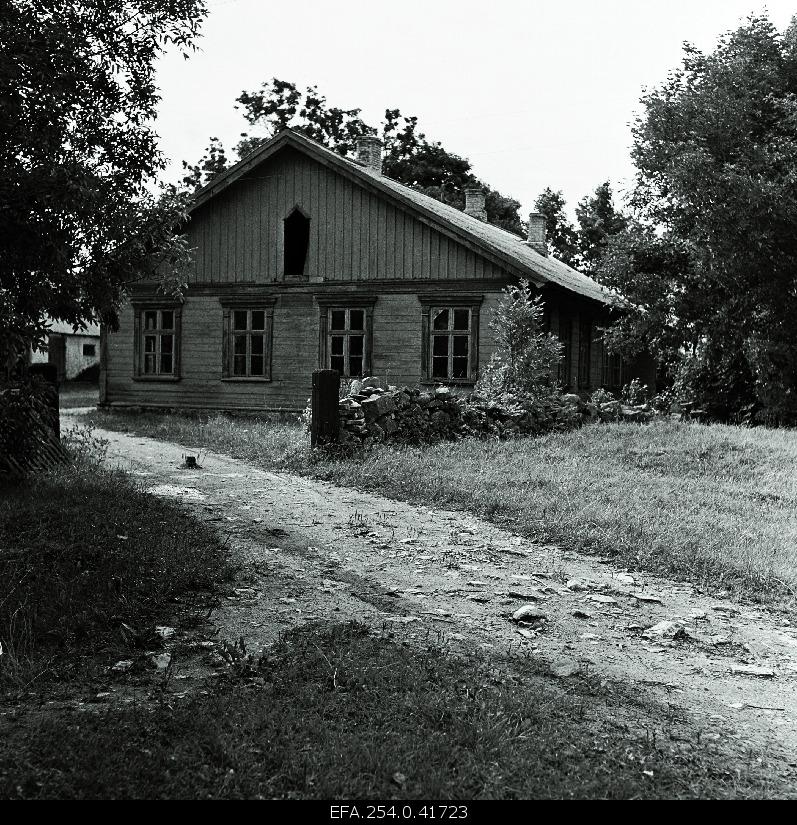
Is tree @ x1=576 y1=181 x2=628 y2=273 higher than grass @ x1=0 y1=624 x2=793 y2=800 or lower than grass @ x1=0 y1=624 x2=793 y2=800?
higher

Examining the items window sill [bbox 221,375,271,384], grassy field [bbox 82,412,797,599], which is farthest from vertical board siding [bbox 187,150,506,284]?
grassy field [bbox 82,412,797,599]

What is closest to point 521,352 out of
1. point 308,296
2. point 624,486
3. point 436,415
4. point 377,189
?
point 436,415

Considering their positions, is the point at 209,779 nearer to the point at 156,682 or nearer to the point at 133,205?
the point at 156,682

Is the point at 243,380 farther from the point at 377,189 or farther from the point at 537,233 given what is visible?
the point at 537,233

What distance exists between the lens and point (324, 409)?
42.8 ft

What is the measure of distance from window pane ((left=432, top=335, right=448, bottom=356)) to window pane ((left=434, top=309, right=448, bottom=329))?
25 cm

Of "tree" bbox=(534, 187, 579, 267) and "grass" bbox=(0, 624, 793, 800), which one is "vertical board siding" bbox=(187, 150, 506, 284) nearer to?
"grass" bbox=(0, 624, 793, 800)

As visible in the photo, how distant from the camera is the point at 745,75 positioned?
22.7m

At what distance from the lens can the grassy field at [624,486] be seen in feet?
25.4

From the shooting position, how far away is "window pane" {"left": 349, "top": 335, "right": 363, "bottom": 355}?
71.0 feet

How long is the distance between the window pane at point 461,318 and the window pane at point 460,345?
10.0 inches

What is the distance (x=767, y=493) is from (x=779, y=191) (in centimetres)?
1219

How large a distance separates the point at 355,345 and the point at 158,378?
5.72 meters

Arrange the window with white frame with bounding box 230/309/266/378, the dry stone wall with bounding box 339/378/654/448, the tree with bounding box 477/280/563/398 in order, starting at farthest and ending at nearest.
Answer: the window with white frame with bounding box 230/309/266/378 < the tree with bounding box 477/280/563/398 < the dry stone wall with bounding box 339/378/654/448
